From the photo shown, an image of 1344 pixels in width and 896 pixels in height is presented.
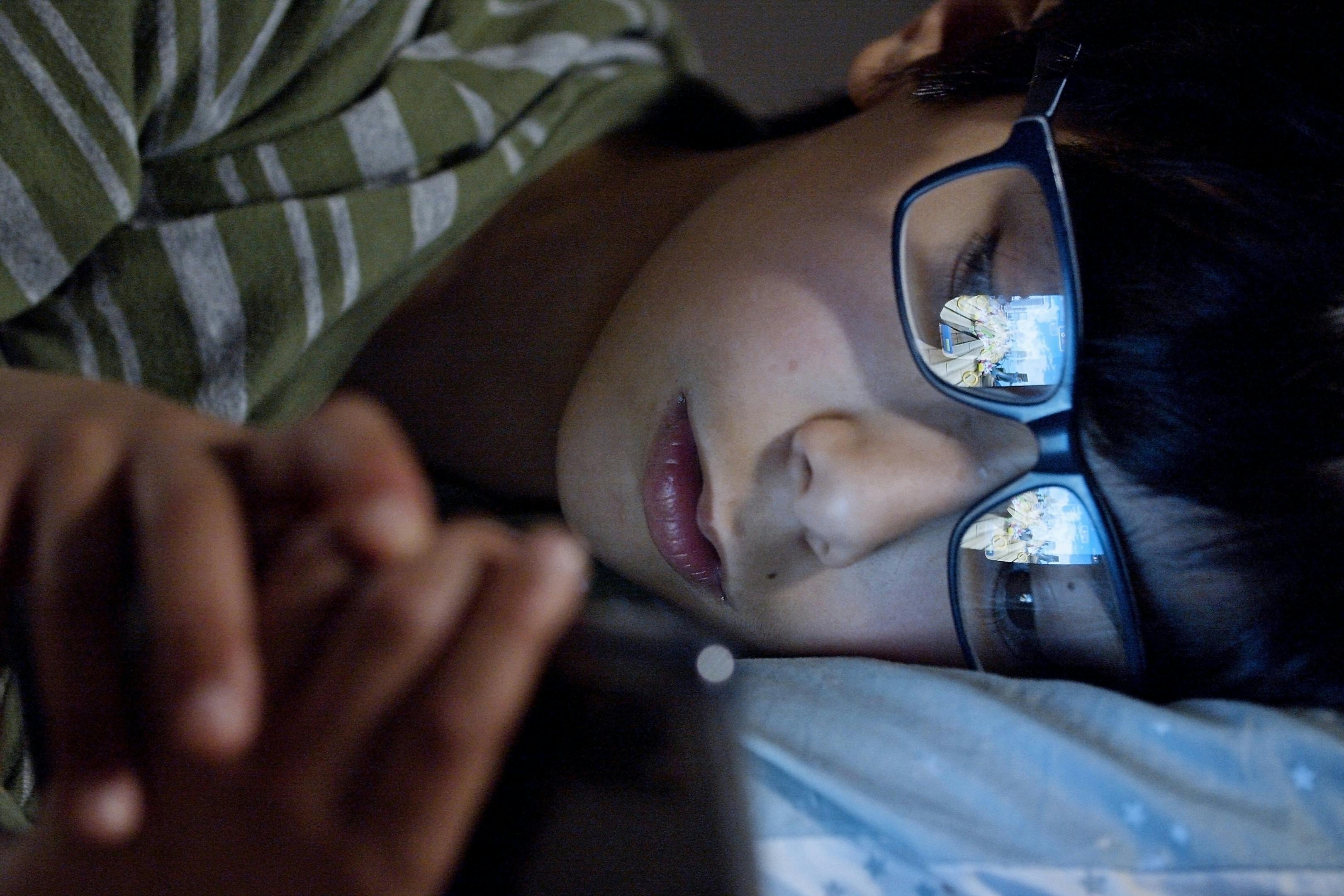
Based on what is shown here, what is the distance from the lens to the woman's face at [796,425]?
43 centimetres

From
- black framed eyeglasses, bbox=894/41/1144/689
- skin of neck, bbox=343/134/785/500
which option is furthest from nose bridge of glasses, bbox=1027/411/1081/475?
skin of neck, bbox=343/134/785/500

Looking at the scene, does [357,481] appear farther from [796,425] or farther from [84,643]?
[796,425]

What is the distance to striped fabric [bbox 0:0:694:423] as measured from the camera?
1.34ft

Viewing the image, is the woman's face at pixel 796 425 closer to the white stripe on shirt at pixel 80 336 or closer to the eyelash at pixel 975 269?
the eyelash at pixel 975 269

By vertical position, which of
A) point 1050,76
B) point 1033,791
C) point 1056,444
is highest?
point 1050,76

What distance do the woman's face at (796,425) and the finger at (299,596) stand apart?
0.94 ft

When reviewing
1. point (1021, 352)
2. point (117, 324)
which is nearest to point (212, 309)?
point (117, 324)

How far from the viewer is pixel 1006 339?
43cm

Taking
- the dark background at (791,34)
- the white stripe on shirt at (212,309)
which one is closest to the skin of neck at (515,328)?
the white stripe on shirt at (212,309)

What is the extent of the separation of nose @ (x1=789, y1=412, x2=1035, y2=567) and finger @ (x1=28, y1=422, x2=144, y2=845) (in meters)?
0.30

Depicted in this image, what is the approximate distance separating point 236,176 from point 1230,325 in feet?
1.65

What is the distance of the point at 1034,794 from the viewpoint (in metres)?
0.41

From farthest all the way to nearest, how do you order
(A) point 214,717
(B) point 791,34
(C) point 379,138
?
(B) point 791,34 < (C) point 379,138 < (A) point 214,717

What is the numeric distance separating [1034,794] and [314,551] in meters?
0.37
